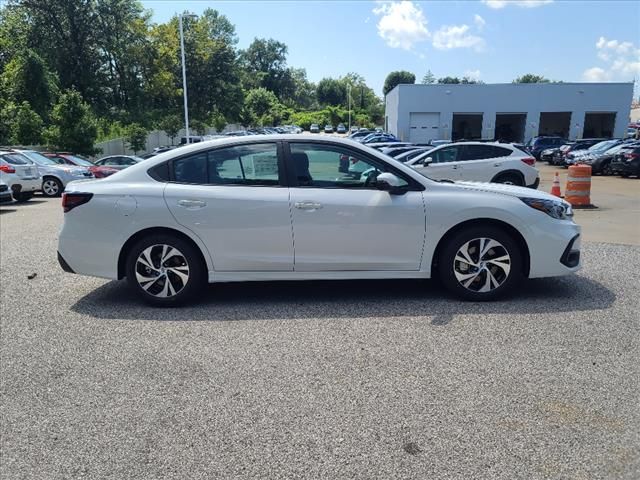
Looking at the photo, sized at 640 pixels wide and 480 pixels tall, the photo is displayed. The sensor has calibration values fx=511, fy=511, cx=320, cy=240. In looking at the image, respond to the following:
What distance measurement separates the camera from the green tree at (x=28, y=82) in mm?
31109

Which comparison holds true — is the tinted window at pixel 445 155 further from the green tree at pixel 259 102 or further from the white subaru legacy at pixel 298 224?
the green tree at pixel 259 102

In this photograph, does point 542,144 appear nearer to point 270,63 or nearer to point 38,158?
point 38,158

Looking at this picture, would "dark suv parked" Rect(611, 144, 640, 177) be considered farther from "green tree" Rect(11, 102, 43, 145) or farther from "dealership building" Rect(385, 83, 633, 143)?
"green tree" Rect(11, 102, 43, 145)

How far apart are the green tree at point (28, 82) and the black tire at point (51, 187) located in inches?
641

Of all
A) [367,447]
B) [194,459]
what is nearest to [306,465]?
[367,447]

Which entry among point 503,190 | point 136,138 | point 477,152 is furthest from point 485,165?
point 136,138

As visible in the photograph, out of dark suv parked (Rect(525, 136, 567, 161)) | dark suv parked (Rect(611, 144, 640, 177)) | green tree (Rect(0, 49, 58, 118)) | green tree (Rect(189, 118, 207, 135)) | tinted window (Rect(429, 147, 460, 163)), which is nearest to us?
tinted window (Rect(429, 147, 460, 163))

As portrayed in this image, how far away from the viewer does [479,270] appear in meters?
4.95

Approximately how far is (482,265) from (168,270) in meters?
3.06

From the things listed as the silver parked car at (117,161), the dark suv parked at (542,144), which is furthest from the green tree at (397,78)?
the silver parked car at (117,161)

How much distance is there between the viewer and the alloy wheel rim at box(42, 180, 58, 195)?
18.0 metres

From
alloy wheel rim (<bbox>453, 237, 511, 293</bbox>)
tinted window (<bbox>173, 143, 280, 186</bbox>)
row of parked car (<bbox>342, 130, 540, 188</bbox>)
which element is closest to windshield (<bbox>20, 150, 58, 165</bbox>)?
row of parked car (<bbox>342, 130, 540, 188</bbox>)

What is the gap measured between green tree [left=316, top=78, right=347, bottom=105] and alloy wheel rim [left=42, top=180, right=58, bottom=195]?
115804 millimetres

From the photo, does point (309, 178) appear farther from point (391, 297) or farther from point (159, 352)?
point (159, 352)
